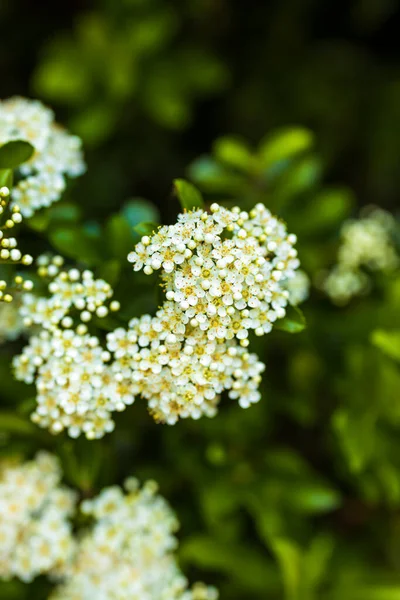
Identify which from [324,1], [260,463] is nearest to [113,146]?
[324,1]

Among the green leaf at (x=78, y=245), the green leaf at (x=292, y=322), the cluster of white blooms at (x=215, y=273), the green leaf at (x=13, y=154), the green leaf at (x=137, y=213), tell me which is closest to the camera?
the cluster of white blooms at (x=215, y=273)

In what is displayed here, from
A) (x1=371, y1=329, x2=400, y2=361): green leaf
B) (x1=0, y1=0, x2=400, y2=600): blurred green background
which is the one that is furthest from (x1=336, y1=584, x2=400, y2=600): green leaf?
(x1=371, y1=329, x2=400, y2=361): green leaf

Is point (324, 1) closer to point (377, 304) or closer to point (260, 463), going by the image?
point (377, 304)

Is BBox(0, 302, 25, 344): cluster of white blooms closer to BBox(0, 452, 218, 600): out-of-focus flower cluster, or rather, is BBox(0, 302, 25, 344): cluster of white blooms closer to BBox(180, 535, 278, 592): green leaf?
BBox(0, 452, 218, 600): out-of-focus flower cluster

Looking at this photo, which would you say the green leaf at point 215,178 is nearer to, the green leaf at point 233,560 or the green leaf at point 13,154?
the green leaf at point 13,154

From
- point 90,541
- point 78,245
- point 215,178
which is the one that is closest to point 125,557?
point 90,541

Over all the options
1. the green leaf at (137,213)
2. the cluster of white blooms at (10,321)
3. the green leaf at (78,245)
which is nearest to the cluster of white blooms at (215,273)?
the green leaf at (78,245)
